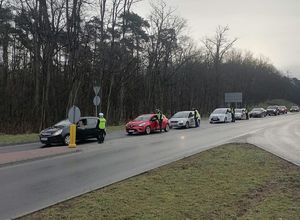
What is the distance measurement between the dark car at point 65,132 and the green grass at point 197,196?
10503 millimetres

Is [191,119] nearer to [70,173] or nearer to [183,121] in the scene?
[183,121]

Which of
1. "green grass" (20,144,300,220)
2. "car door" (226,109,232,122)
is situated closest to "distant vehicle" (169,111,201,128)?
"car door" (226,109,232,122)

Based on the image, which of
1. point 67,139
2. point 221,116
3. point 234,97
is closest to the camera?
point 67,139

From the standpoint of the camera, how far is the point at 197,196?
317 inches

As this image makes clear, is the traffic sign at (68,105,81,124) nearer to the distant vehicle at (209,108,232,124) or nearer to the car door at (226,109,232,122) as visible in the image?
the distant vehicle at (209,108,232,124)

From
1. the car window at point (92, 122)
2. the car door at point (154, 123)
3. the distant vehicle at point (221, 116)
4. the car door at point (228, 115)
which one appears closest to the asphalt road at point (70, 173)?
the car window at point (92, 122)

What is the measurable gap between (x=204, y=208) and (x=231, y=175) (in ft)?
11.4

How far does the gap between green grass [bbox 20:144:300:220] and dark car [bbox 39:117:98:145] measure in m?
10.5

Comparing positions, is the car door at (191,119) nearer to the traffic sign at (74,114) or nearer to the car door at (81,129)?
the car door at (81,129)

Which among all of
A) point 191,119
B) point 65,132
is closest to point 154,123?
point 191,119

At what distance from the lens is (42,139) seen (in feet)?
69.2

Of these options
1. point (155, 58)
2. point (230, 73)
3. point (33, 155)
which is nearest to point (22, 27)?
point (155, 58)

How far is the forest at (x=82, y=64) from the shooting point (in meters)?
34.4

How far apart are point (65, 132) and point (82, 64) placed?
22.2m
